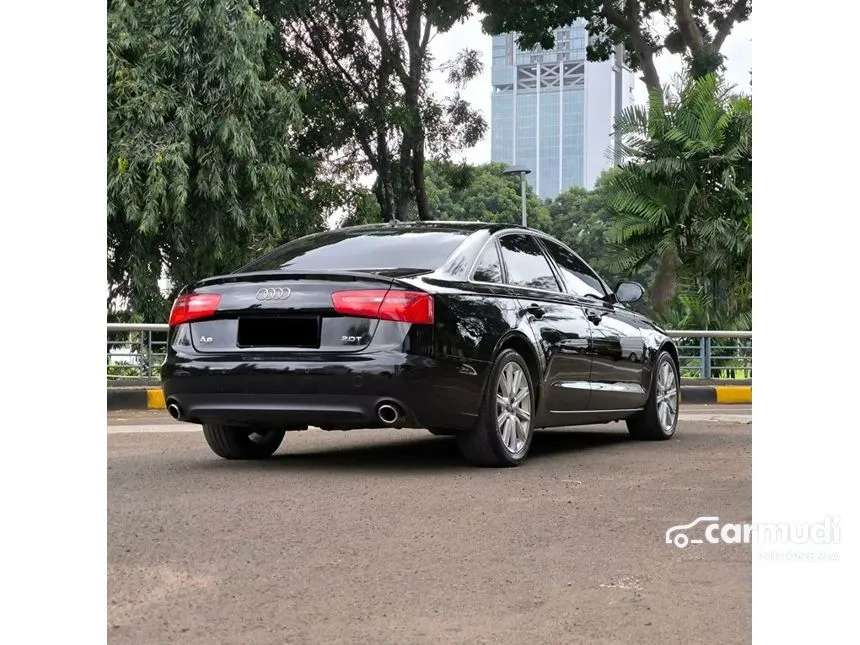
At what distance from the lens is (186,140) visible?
18109mm

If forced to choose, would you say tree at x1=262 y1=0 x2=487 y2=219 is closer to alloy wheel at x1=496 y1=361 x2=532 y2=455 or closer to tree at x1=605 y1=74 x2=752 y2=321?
tree at x1=605 y1=74 x2=752 y2=321

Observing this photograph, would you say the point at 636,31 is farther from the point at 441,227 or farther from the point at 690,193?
the point at 441,227

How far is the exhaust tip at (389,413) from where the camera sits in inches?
251

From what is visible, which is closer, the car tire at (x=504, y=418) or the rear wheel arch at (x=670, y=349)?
the car tire at (x=504, y=418)

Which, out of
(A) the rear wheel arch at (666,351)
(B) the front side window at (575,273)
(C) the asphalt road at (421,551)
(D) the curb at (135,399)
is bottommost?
(D) the curb at (135,399)

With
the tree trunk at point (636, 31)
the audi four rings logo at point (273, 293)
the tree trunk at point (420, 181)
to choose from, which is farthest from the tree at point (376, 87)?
the audi four rings logo at point (273, 293)

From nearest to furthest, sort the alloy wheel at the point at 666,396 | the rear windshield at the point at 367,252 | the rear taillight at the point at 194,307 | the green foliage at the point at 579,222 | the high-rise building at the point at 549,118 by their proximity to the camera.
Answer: the rear taillight at the point at 194,307 → the rear windshield at the point at 367,252 → the alloy wheel at the point at 666,396 → the high-rise building at the point at 549,118 → the green foliage at the point at 579,222

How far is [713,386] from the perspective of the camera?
15.9 meters

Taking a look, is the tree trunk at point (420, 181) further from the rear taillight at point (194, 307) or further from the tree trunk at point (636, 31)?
the rear taillight at point (194, 307)

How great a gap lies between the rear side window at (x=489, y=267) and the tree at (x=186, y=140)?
36.2ft

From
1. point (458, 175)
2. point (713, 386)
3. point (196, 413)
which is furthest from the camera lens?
point (458, 175)

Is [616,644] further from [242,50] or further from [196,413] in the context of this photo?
[242,50]
